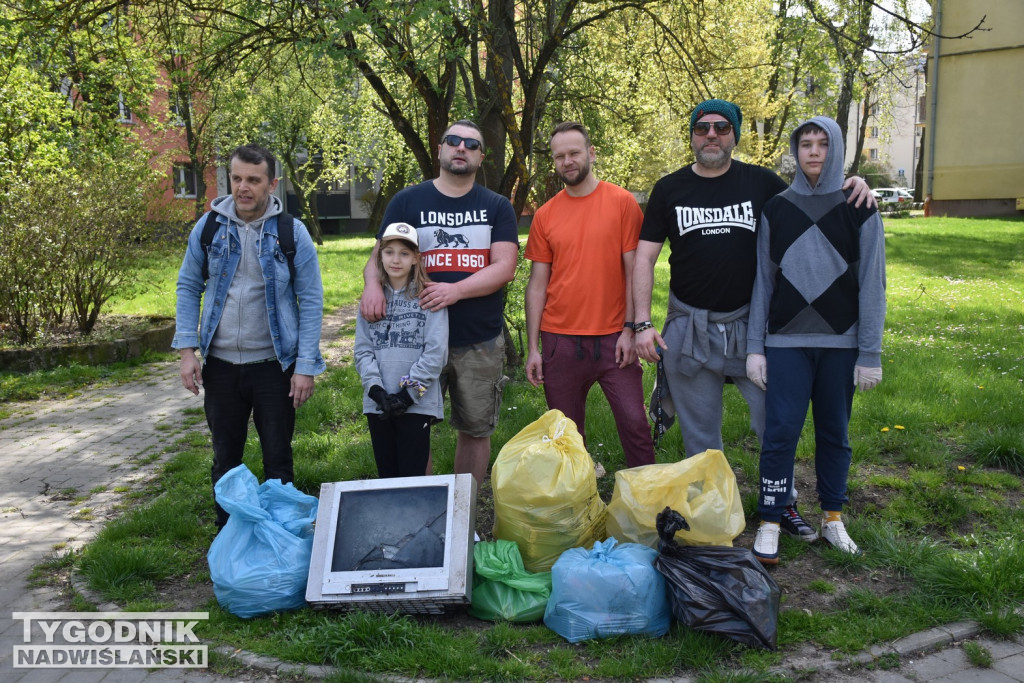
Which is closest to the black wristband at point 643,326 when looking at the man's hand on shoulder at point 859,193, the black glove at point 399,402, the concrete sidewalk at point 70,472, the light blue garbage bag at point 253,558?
the man's hand on shoulder at point 859,193

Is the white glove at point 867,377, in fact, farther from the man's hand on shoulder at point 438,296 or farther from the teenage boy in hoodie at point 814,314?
the man's hand on shoulder at point 438,296

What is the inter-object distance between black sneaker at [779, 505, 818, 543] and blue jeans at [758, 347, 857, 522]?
0.72 ft

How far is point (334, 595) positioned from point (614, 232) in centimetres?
230

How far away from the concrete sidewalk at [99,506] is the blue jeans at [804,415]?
907 mm

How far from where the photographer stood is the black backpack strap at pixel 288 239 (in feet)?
14.2

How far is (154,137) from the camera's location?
832 inches

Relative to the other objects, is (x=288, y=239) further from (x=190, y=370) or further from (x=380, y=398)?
(x=380, y=398)

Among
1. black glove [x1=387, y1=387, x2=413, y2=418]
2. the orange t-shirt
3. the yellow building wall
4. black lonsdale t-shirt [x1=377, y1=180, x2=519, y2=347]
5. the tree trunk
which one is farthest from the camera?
the tree trunk

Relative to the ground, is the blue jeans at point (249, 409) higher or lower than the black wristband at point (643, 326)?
lower

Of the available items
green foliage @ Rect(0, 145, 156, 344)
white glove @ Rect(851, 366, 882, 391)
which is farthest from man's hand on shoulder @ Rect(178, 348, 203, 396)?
green foliage @ Rect(0, 145, 156, 344)

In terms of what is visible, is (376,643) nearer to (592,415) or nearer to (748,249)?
(748,249)

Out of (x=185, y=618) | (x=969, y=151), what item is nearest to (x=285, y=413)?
(x=185, y=618)

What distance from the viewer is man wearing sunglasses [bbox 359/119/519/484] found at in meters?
4.37

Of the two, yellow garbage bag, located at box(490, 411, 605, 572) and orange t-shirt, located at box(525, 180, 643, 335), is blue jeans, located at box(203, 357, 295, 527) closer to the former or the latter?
yellow garbage bag, located at box(490, 411, 605, 572)
